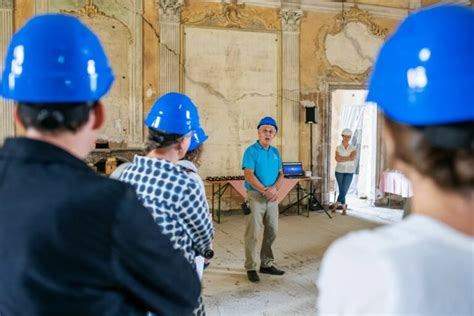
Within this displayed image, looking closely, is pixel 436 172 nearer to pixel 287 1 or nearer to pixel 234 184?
pixel 234 184

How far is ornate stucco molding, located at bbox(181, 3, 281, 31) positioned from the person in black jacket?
7035 mm

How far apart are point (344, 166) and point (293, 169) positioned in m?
1.23

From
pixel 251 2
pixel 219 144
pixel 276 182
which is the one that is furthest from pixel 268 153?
pixel 251 2

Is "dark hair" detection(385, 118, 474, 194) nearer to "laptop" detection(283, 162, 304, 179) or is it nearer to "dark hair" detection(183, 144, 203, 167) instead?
"dark hair" detection(183, 144, 203, 167)

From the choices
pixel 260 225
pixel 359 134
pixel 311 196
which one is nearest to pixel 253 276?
pixel 260 225

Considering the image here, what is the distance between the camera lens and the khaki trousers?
447 cm

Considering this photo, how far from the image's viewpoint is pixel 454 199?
0.73 meters

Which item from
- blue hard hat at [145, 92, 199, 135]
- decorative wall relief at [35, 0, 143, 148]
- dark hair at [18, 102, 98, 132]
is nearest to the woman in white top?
decorative wall relief at [35, 0, 143, 148]

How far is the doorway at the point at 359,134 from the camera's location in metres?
9.26

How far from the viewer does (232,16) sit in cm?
795

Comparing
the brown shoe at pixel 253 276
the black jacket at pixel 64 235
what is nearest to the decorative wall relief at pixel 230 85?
the brown shoe at pixel 253 276

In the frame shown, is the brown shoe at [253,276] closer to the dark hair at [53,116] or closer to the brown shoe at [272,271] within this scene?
the brown shoe at [272,271]

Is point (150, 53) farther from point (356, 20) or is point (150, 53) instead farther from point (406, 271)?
point (406, 271)

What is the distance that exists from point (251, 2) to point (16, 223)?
783cm
